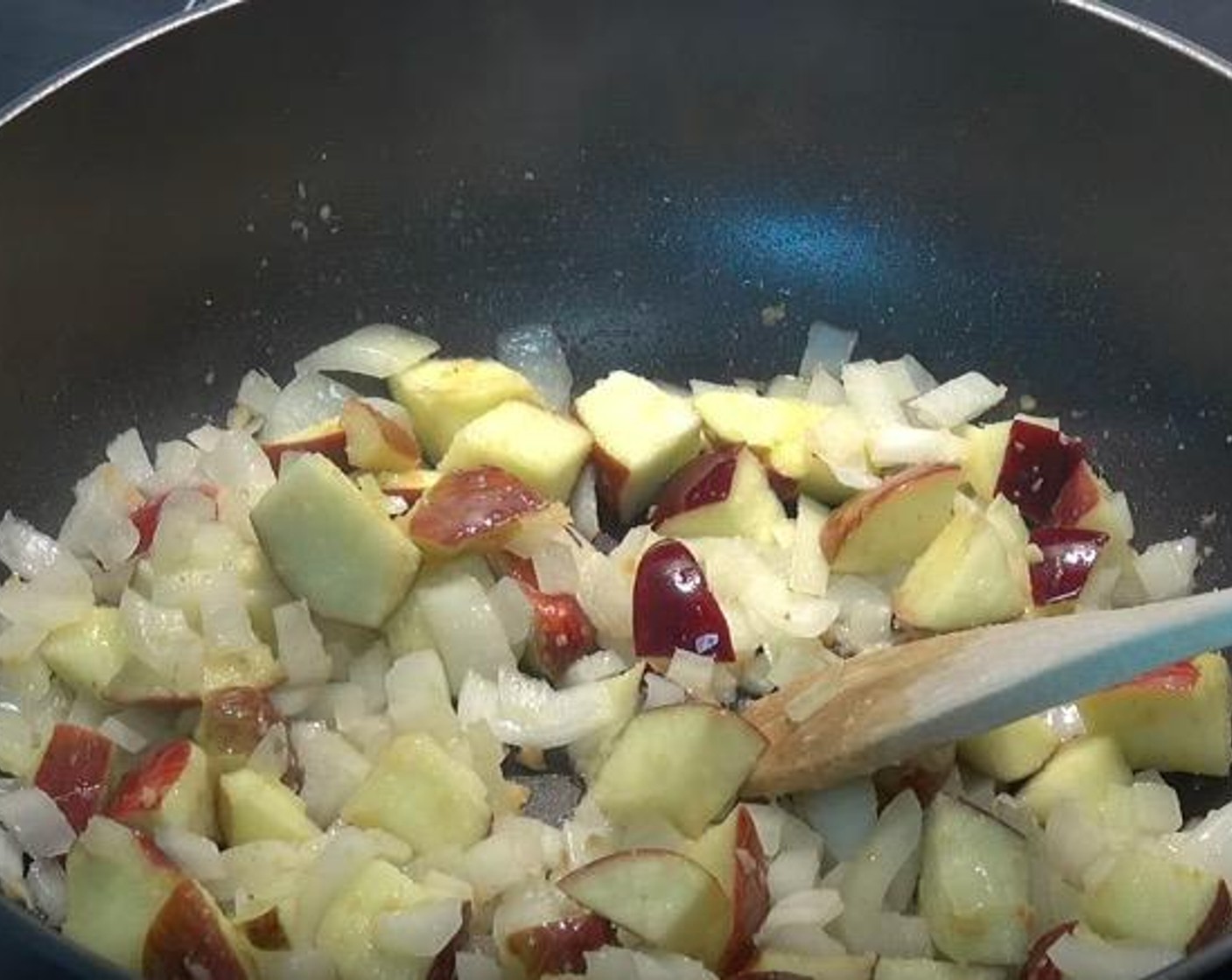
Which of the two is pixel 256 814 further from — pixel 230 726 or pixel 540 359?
pixel 540 359

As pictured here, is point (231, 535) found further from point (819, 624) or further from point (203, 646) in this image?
point (819, 624)

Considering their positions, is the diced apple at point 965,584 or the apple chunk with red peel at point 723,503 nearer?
the diced apple at point 965,584

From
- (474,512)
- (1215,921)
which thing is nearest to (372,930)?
(474,512)

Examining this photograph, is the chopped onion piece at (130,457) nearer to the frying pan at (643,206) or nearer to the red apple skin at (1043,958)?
the frying pan at (643,206)

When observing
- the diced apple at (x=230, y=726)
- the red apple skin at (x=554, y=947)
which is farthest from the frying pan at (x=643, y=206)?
the red apple skin at (x=554, y=947)

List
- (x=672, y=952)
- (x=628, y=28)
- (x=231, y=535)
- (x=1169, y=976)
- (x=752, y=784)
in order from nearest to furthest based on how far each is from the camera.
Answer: (x=1169, y=976), (x=672, y=952), (x=752, y=784), (x=231, y=535), (x=628, y=28)

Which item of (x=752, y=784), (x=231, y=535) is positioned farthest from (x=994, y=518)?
(x=231, y=535)
